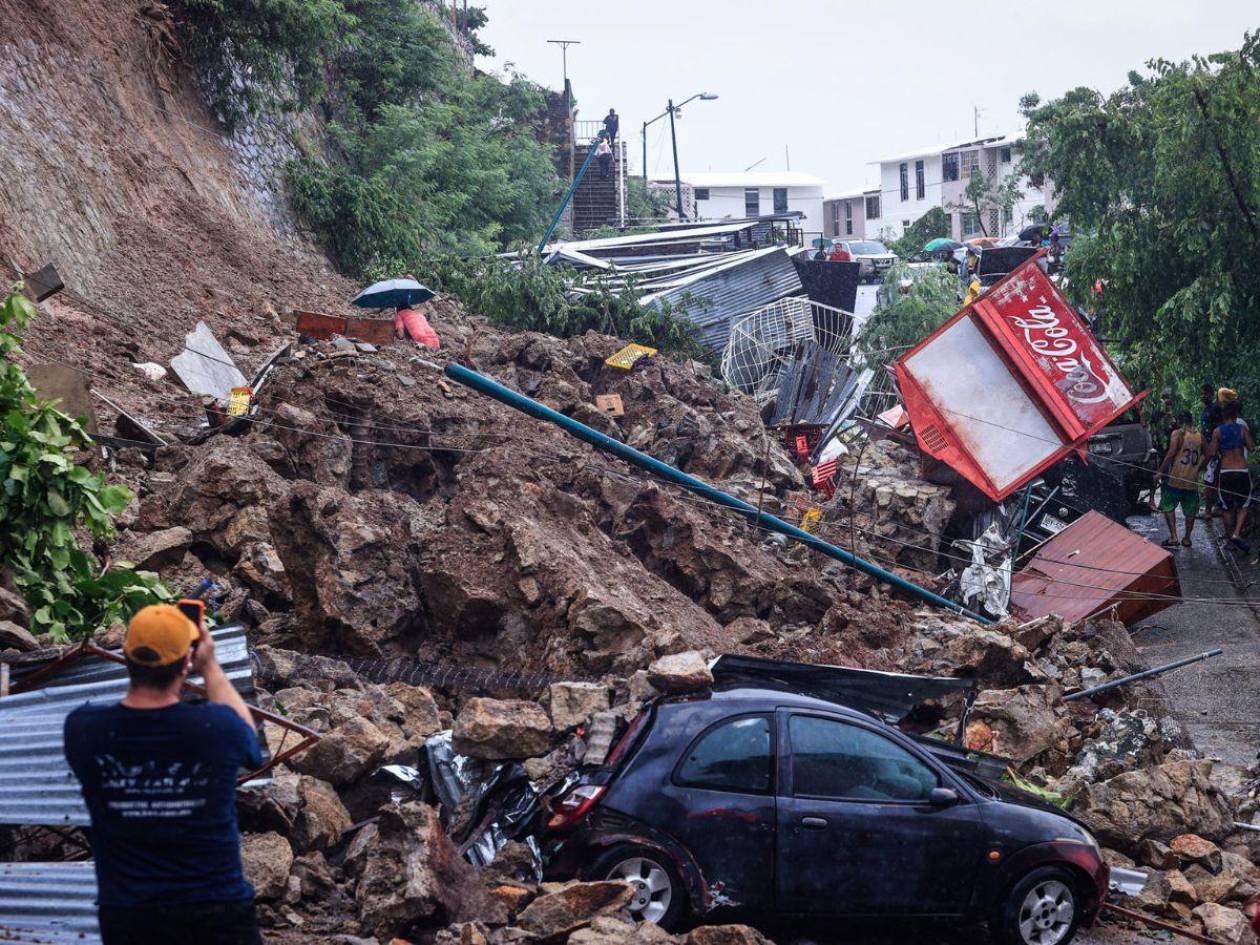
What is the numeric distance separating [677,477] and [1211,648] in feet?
18.3

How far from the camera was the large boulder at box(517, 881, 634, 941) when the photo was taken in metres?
5.27

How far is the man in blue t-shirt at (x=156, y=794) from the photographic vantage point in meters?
3.32

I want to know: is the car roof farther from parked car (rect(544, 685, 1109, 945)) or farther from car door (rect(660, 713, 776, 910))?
car door (rect(660, 713, 776, 910))

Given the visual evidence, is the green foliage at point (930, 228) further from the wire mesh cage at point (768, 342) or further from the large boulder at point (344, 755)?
the large boulder at point (344, 755)

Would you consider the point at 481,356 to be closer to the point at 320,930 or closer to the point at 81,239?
the point at 81,239

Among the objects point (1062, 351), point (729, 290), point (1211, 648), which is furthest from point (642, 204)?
point (1211, 648)

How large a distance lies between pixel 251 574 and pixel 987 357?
9.80 meters

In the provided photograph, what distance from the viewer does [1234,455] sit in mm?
14156

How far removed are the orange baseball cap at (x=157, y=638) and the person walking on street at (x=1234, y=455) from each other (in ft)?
42.4

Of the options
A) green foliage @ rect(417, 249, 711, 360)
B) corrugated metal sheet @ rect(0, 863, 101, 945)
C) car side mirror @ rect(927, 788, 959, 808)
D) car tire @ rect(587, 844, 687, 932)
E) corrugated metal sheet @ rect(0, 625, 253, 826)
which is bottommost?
car tire @ rect(587, 844, 687, 932)

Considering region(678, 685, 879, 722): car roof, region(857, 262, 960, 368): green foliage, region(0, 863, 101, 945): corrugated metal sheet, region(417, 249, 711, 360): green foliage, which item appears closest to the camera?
region(0, 863, 101, 945): corrugated metal sheet

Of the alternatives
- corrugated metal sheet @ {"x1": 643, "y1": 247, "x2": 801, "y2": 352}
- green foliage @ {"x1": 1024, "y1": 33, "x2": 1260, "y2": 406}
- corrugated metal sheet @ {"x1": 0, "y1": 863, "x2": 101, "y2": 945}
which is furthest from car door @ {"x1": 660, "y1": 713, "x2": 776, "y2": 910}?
corrugated metal sheet @ {"x1": 643, "y1": 247, "x2": 801, "y2": 352}

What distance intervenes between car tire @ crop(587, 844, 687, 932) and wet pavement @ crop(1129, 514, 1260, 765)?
577 centimetres

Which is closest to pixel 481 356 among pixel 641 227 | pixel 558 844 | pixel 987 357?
pixel 987 357
